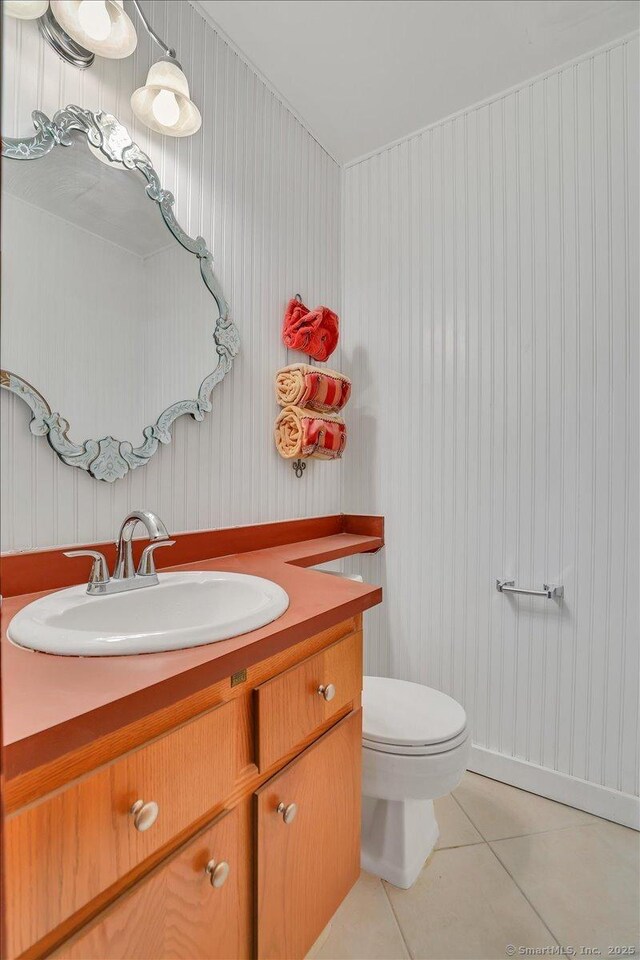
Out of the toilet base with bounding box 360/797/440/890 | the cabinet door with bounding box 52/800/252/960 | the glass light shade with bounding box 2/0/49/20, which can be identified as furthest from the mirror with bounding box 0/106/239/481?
the toilet base with bounding box 360/797/440/890

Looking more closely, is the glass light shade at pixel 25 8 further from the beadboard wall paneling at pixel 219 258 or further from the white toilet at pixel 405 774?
the white toilet at pixel 405 774

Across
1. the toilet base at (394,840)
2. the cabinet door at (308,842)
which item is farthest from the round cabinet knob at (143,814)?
the toilet base at (394,840)

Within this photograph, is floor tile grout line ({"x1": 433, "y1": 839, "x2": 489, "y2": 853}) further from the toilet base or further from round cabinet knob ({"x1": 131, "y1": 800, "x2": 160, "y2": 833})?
round cabinet knob ({"x1": 131, "y1": 800, "x2": 160, "y2": 833})

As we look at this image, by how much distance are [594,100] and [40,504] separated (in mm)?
2023

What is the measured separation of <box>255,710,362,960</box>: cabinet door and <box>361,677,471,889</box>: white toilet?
0.38 ft

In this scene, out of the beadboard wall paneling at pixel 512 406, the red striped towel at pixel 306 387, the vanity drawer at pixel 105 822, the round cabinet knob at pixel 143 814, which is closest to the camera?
the vanity drawer at pixel 105 822

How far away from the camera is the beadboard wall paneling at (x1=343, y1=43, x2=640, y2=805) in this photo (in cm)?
150

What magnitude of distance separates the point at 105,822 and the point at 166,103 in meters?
1.52

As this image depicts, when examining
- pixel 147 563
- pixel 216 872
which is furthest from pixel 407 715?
pixel 147 563

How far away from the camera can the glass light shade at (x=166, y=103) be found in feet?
3.74

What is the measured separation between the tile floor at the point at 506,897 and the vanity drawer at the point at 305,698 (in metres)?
0.55

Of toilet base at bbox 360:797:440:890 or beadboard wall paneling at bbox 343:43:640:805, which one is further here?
beadboard wall paneling at bbox 343:43:640:805

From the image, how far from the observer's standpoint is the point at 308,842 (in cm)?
96

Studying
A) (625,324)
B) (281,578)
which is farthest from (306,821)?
(625,324)
